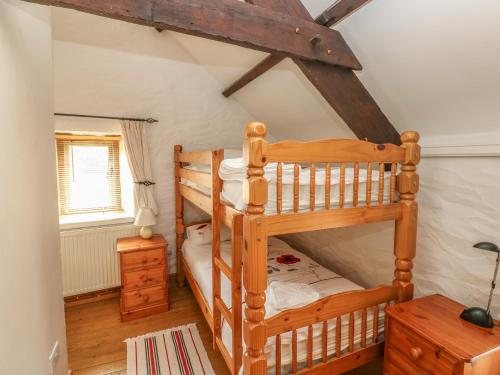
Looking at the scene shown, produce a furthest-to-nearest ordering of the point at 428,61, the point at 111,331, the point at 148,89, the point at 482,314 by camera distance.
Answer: the point at 148,89, the point at 111,331, the point at 428,61, the point at 482,314

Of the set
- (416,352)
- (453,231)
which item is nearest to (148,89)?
(453,231)

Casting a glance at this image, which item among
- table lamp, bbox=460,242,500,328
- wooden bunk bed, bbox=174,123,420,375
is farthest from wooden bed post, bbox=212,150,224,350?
table lamp, bbox=460,242,500,328

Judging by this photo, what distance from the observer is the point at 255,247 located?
135 centimetres

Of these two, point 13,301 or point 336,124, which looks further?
point 336,124

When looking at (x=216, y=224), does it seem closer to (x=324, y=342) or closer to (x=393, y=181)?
(x=324, y=342)

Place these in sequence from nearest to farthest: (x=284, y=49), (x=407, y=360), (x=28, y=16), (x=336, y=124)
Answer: (x=28, y=16), (x=407, y=360), (x=284, y=49), (x=336, y=124)

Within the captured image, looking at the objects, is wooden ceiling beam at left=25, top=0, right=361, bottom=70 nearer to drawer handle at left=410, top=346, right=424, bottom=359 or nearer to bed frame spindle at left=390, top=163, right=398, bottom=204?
bed frame spindle at left=390, top=163, right=398, bottom=204

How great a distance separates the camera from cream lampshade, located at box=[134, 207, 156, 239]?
2.94 m

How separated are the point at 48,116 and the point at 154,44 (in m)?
1.71

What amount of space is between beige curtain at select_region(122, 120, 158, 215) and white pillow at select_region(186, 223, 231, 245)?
18.3 inches

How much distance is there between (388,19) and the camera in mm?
1511

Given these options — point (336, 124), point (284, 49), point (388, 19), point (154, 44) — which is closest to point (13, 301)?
point (284, 49)

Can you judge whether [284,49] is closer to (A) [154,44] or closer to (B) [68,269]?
(A) [154,44]

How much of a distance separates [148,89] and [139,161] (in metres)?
0.78
